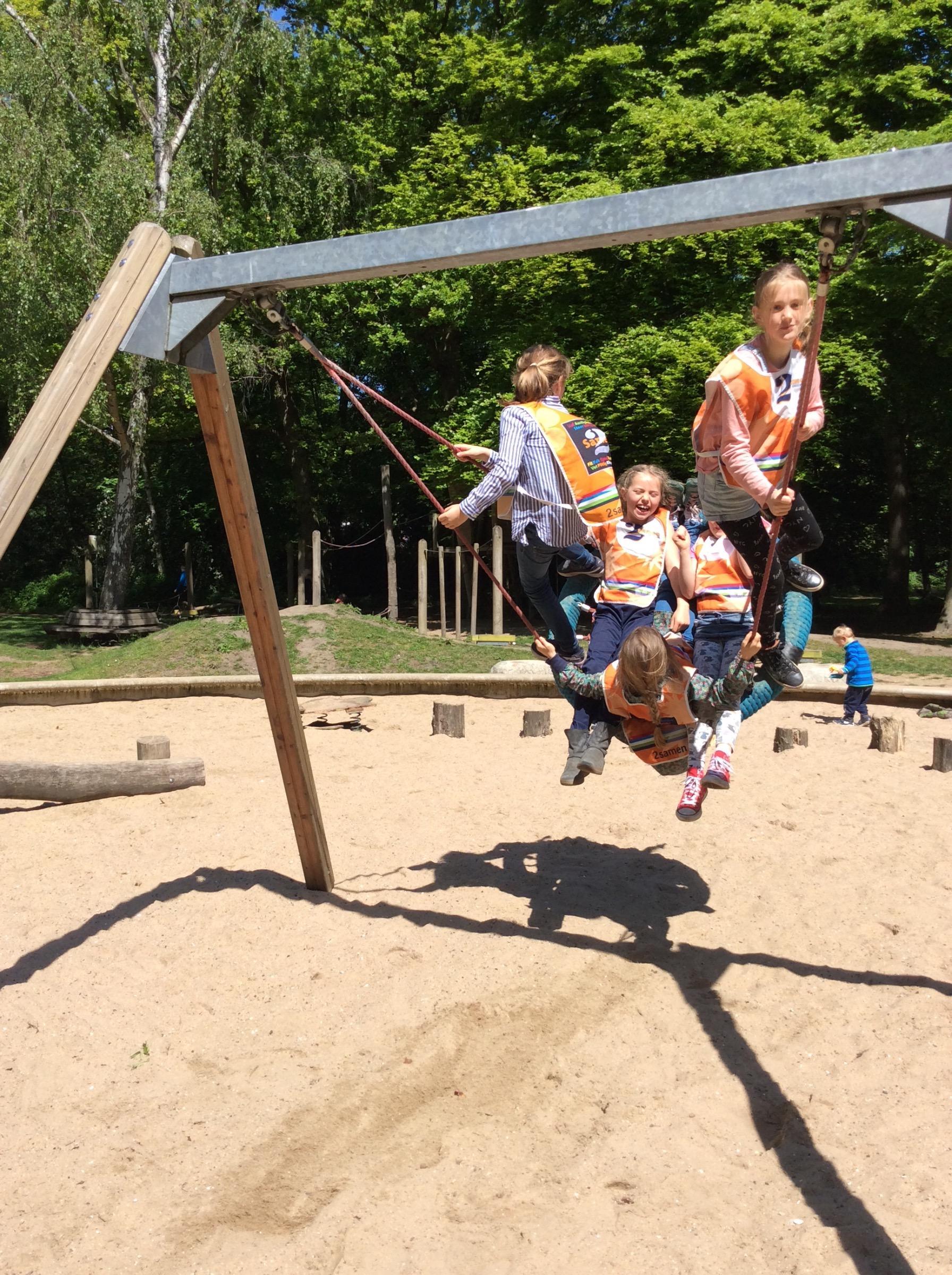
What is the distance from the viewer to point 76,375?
143 inches

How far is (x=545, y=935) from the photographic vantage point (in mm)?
4812

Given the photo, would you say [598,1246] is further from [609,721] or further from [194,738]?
[194,738]

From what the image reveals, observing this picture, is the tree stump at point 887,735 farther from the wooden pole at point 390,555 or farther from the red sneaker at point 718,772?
the wooden pole at point 390,555

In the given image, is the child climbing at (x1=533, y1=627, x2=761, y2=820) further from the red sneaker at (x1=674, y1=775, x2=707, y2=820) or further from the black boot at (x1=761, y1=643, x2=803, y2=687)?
the black boot at (x1=761, y1=643, x2=803, y2=687)

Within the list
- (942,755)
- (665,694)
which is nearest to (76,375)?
(665,694)

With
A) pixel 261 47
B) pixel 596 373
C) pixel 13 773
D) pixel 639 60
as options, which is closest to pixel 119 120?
pixel 261 47

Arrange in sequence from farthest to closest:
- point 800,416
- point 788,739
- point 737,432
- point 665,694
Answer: point 788,739, point 665,694, point 737,432, point 800,416

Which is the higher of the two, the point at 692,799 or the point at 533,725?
the point at 692,799

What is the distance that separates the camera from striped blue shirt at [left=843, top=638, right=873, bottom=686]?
9219 millimetres

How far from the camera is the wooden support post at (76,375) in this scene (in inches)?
137

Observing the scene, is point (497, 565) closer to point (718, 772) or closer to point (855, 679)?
point (855, 679)

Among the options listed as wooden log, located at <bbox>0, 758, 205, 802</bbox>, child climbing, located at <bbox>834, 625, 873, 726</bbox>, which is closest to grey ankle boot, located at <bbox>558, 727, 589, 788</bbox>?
wooden log, located at <bbox>0, 758, 205, 802</bbox>

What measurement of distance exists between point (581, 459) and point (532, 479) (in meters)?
0.22

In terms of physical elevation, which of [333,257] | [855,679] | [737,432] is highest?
[333,257]
